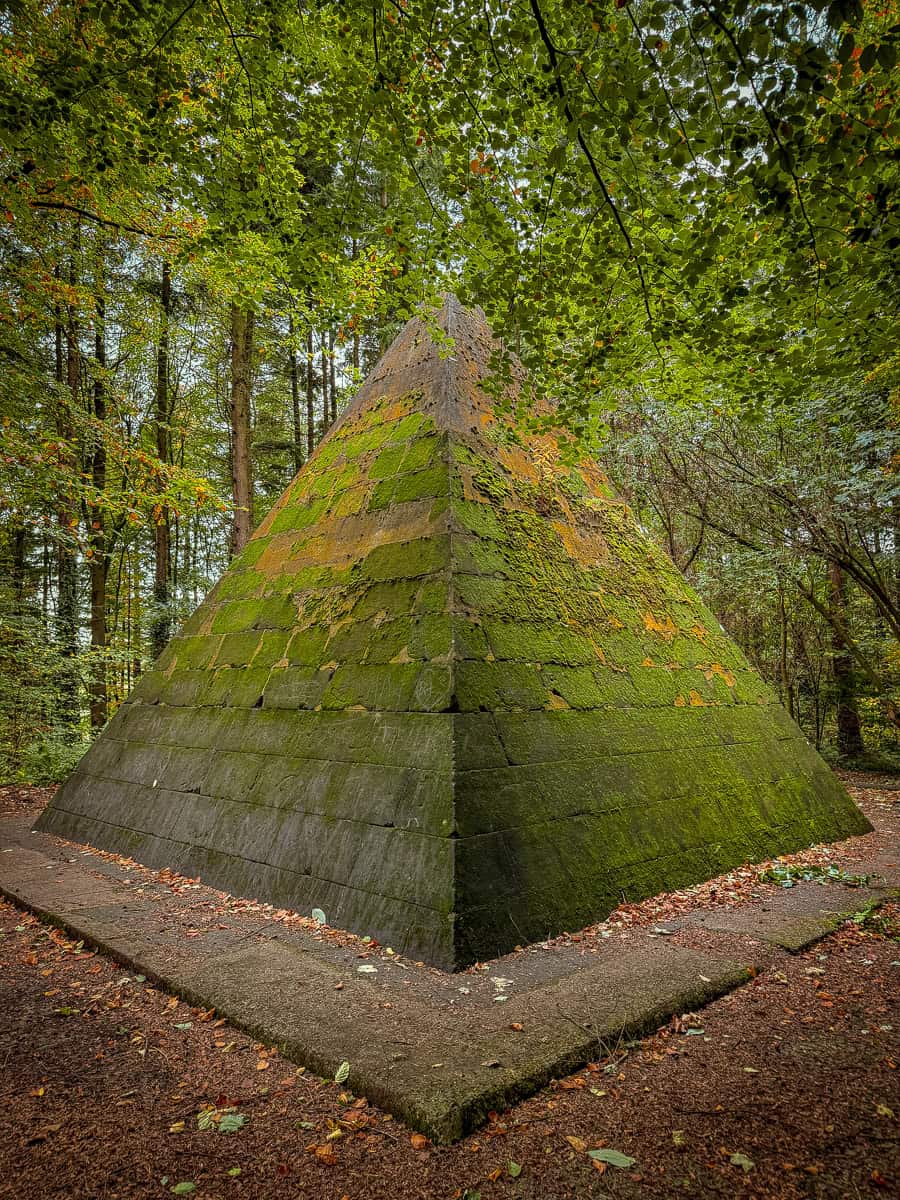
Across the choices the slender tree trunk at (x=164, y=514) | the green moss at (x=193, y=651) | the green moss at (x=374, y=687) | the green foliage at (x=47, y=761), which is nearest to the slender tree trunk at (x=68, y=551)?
the green foliage at (x=47, y=761)

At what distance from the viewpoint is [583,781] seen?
152 inches

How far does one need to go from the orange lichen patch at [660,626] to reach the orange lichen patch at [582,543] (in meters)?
0.71

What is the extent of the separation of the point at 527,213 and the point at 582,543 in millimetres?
2622

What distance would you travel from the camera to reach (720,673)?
5.86m

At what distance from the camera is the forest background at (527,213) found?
2.91 metres

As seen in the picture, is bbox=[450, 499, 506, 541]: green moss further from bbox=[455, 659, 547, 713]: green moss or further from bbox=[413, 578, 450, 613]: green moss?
bbox=[455, 659, 547, 713]: green moss

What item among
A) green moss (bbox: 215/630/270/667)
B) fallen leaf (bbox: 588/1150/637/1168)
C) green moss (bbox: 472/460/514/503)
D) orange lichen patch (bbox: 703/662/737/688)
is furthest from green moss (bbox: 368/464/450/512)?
fallen leaf (bbox: 588/1150/637/1168)

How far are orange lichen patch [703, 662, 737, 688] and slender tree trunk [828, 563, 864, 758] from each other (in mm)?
6710

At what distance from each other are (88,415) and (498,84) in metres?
7.38

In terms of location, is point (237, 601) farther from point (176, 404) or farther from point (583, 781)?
point (176, 404)

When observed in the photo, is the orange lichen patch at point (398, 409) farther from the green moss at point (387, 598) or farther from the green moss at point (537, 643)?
the green moss at point (537, 643)

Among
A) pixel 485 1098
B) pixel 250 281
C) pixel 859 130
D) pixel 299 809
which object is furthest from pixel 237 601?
pixel 859 130

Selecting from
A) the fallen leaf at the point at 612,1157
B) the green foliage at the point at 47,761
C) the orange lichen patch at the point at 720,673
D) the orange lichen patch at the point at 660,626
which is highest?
the orange lichen patch at the point at 660,626

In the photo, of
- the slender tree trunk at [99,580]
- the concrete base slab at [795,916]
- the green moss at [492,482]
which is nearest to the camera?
the concrete base slab at [795,916]
